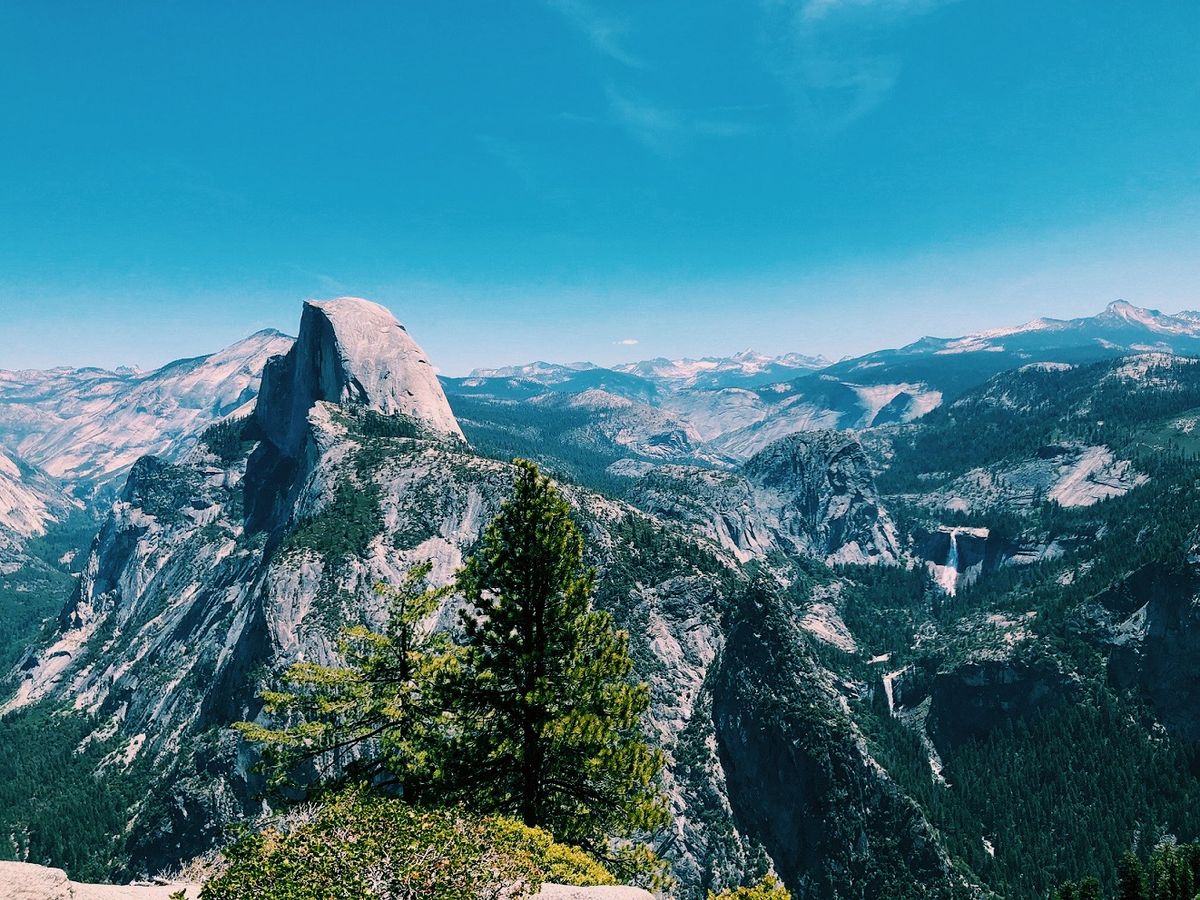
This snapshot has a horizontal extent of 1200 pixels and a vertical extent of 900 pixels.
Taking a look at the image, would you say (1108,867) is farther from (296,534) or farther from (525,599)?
(296,534)

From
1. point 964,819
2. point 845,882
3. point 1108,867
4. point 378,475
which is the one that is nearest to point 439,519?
point 378,475

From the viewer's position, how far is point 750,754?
118 meters

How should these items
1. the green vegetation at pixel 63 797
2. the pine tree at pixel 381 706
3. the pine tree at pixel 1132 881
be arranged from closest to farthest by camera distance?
the pine tree at pixel 381 706, the pine tree at pixel 1132 881, the green vegetation at pixel 63 797

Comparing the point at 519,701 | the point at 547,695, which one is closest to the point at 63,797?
the point at 519,701

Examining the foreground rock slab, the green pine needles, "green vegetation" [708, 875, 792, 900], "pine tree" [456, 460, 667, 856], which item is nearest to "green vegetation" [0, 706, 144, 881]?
the green pine needles

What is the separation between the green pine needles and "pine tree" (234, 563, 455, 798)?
61 millimetres

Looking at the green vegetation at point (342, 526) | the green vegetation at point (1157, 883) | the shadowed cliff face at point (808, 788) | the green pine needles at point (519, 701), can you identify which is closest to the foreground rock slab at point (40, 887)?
the green pine needles at point (519, 701)

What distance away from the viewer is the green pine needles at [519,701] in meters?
23.7

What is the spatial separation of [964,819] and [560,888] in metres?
160

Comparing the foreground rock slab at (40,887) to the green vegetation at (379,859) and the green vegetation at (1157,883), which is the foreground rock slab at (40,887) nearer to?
the green vegetation at (379,859)

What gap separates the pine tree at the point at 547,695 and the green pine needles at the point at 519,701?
4cm

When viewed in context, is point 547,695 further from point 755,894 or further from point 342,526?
point 342,526

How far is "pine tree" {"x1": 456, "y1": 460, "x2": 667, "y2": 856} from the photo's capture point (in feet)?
80.2

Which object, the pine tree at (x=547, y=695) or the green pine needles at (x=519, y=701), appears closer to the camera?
the green pine needles at (x=519, y=701)
